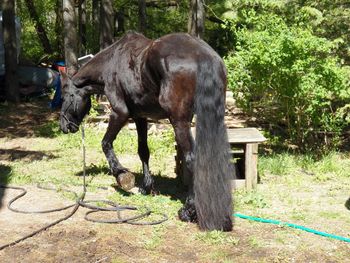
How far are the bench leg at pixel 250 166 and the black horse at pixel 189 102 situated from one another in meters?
1.52

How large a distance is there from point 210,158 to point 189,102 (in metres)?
0.66

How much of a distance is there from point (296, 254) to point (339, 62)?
5525 mm

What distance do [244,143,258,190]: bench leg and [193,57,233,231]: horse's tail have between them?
172 centimetres

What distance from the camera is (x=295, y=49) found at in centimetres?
797

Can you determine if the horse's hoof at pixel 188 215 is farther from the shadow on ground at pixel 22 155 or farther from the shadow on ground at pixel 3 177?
the shadow on ground at pixel 22 155

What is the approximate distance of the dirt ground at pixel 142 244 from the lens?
4.64m

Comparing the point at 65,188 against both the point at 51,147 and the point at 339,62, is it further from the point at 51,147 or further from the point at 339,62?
the point at 339,62

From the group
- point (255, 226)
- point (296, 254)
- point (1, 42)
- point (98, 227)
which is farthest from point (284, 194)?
point (1, 42)

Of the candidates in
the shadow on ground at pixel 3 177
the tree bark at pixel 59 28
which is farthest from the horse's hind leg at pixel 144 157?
the tree bark at pixel 59 28

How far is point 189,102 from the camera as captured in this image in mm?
5387

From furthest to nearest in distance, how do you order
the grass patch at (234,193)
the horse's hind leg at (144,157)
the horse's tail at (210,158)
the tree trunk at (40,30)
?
1. the tree trunk at (40,30)
2. the horse's hind leg at (144,157)
3. the horse's tail at (210,158)
4. the grass patch at (234,193)

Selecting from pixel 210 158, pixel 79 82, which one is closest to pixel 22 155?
pixel 79 82

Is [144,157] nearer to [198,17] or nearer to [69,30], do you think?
[69,30]

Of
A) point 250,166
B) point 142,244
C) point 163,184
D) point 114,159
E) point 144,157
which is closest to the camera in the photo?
point 142,244
